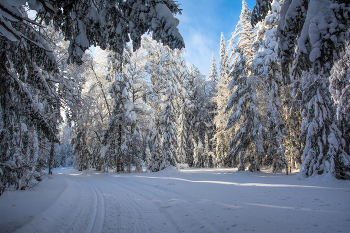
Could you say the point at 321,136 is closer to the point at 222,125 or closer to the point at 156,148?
the point at 222,125

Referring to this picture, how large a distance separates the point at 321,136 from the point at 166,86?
41.8ft

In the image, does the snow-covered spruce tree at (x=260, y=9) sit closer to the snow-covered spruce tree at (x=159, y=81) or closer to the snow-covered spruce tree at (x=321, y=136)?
the snow-covered spruce tree at (x=321, y=136)

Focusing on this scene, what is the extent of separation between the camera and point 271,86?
484 inches

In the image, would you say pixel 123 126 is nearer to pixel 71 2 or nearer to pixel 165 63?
pixel 165 63

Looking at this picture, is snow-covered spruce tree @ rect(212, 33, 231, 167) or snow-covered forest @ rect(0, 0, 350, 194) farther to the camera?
snow-covered spruce tree @ rect(212, 33, 231, 167)

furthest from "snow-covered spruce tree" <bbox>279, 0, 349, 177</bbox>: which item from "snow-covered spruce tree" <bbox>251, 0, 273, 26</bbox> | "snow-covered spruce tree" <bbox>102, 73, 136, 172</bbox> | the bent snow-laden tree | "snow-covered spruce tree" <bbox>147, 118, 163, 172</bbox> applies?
"snow-covered spruce tree" <bbox>147, 118, 163, 172</bbox>

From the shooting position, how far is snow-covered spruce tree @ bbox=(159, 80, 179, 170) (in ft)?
56.8

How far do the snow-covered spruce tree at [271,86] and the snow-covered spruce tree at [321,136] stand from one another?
201 cm

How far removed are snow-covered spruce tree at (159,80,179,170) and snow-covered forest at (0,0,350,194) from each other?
104mm

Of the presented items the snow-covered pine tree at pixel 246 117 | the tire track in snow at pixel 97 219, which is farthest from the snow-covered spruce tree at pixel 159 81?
→ the tire track in snow at pixel 97 219

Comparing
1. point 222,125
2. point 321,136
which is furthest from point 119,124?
point 321,136

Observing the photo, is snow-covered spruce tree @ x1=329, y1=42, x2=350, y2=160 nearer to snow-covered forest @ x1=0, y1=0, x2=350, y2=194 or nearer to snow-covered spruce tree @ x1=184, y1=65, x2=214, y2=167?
snow-covered forest @ x1=0, y1=0, x2=350, y2=194

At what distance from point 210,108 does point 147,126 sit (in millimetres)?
12731

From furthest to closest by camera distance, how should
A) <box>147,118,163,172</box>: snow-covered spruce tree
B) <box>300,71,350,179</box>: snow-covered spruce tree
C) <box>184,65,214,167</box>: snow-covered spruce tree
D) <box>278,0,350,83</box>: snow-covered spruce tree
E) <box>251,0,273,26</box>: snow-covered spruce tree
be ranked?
<box>184,65,214,167</box>: snow-covered spruce tree, <box>147,118,163,172</box>: snow-covered spruce tree, <box>300,71,350,179</box>: snow-covered spruce tree, <box>251,0,273,26</box>: snow-covered spruce tree, <box>278,0,350,83</box>: snow-covered spruce tree
